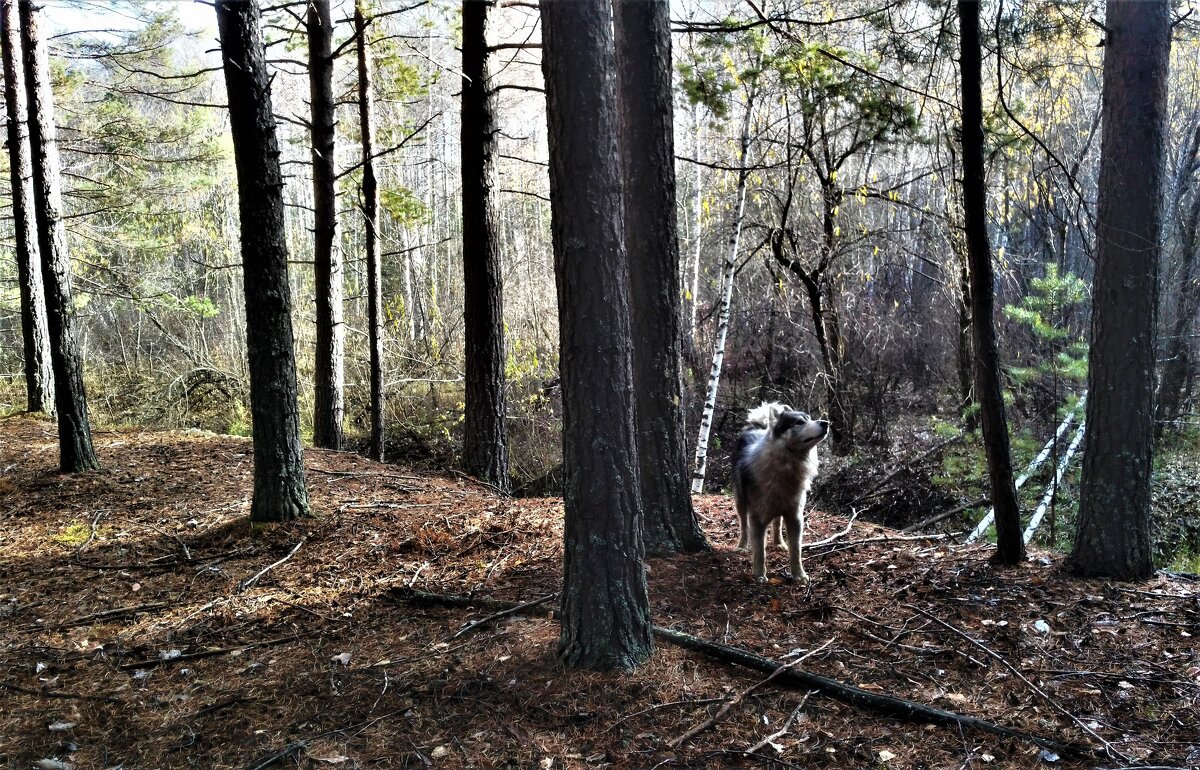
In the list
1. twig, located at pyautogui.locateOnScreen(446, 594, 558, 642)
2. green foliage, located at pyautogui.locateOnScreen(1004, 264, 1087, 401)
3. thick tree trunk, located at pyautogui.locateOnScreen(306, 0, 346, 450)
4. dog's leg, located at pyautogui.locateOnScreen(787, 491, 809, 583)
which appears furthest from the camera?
thick tree trunk, located at pyautogui.locateOnScreen(306, 0, 346, 450)

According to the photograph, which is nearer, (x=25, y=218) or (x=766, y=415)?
(x=766, y=415)

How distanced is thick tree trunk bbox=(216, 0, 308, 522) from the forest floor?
23.6 inches

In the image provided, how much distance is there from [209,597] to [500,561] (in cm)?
213

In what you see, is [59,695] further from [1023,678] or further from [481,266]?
[481,266]

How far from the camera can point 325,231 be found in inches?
453

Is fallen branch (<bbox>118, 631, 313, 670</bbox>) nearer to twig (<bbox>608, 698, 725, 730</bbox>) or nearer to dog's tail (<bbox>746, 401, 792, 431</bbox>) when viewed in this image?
twig (<bbox>608, 698, 725, 730</bbox>)

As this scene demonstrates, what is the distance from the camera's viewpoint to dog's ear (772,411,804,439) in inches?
239

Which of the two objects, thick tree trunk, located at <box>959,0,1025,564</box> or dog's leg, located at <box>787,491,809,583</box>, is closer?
thick tree trunk, located at <box>959,0,1025,564</box>

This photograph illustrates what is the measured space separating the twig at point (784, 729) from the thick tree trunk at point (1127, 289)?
3183mm

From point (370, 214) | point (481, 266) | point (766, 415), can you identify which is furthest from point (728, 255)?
point (766, 415)

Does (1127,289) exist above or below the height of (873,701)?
above

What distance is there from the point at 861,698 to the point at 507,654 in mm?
1963

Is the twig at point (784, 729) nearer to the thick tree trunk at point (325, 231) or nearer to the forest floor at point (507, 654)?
the forest floor at point (507, 654)

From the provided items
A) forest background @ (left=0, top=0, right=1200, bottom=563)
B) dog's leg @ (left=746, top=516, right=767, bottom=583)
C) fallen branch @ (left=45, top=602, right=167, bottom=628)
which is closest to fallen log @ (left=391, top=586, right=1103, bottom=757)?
dog's leg @ (left=746, top=516, right=767, bottom=583)
